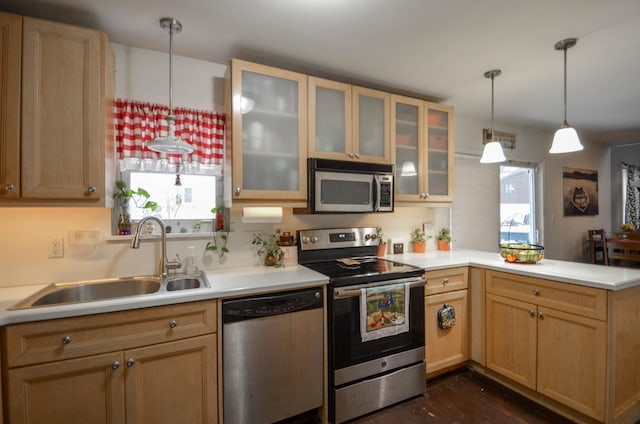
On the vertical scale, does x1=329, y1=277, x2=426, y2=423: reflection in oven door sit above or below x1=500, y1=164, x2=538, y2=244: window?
below

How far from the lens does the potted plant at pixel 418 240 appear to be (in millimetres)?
2941

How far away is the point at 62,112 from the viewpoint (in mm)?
1536

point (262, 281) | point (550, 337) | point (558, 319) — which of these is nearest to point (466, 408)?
point (550, 337)

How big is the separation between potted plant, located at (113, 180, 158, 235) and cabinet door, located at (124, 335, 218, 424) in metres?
0.83

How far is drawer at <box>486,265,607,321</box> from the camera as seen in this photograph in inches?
68.2

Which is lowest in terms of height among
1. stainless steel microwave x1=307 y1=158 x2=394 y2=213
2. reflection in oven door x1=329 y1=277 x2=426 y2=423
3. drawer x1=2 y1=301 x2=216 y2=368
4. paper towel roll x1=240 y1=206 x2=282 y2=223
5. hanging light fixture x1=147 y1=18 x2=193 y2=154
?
reflection in oven door x1=329 y1=277 x2=426 y2=423

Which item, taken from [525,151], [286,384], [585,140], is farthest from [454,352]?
[585,140]

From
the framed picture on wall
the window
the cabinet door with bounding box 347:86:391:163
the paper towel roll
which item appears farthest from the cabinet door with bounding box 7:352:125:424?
the framed picture on wall

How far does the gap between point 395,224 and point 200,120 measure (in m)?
1.91

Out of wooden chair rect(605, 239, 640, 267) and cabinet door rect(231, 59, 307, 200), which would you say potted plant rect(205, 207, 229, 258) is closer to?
cabinet door rect(231, 59, 307, 200)

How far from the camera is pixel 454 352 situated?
2.39 metres

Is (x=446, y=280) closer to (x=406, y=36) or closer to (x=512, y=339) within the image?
(x=512, y=339)

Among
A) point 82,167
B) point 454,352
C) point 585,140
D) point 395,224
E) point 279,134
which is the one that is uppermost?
point 585,140

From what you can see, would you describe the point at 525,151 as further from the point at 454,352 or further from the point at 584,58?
the point at 454,352
